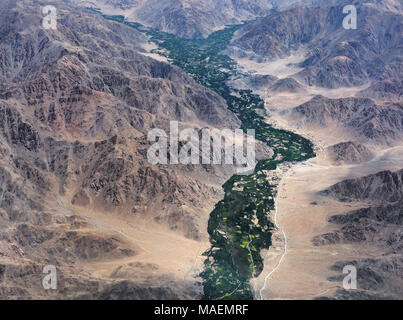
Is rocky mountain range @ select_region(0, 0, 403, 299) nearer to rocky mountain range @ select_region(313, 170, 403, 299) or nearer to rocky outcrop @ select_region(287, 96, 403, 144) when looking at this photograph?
rocky mountain range @ select_region(313, 170, 403, 299)

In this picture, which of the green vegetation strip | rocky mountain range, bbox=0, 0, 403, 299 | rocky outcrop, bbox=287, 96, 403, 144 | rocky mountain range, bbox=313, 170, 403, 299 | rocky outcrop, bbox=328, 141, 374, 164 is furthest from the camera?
rocky outcrop, bbox=287, 96, 403, 144

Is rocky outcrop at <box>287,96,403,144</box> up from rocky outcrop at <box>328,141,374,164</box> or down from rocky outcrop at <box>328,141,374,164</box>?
up

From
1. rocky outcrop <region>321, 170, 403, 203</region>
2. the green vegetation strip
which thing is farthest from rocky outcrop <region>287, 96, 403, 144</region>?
rocky outcrop <region>321, 170, 403, 203</region>

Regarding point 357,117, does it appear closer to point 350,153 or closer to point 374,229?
point 350,153

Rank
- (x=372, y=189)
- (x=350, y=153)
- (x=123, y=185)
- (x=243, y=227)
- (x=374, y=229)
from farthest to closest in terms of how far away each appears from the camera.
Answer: (x=350, y=153)
(x=372, y=189)
(x=243, y=227)
(x=123, y=185)
(x=374, y=229)

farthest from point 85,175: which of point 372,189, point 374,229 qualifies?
point 372,189

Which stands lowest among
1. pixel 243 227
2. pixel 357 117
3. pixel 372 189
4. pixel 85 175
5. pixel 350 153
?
pixel 243 227

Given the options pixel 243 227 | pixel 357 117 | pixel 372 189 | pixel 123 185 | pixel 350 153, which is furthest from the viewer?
pixel 357 117

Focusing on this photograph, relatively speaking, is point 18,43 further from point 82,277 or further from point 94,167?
point 82,277

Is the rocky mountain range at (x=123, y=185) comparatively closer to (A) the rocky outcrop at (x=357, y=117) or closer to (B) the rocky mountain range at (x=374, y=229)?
(B) the rocky mountain range at (x=374, y=229)

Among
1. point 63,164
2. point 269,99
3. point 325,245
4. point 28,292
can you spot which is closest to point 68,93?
point 63,164

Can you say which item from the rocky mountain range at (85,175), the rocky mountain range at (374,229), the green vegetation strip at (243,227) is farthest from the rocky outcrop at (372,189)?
the rocky mountain range at (85,175)
